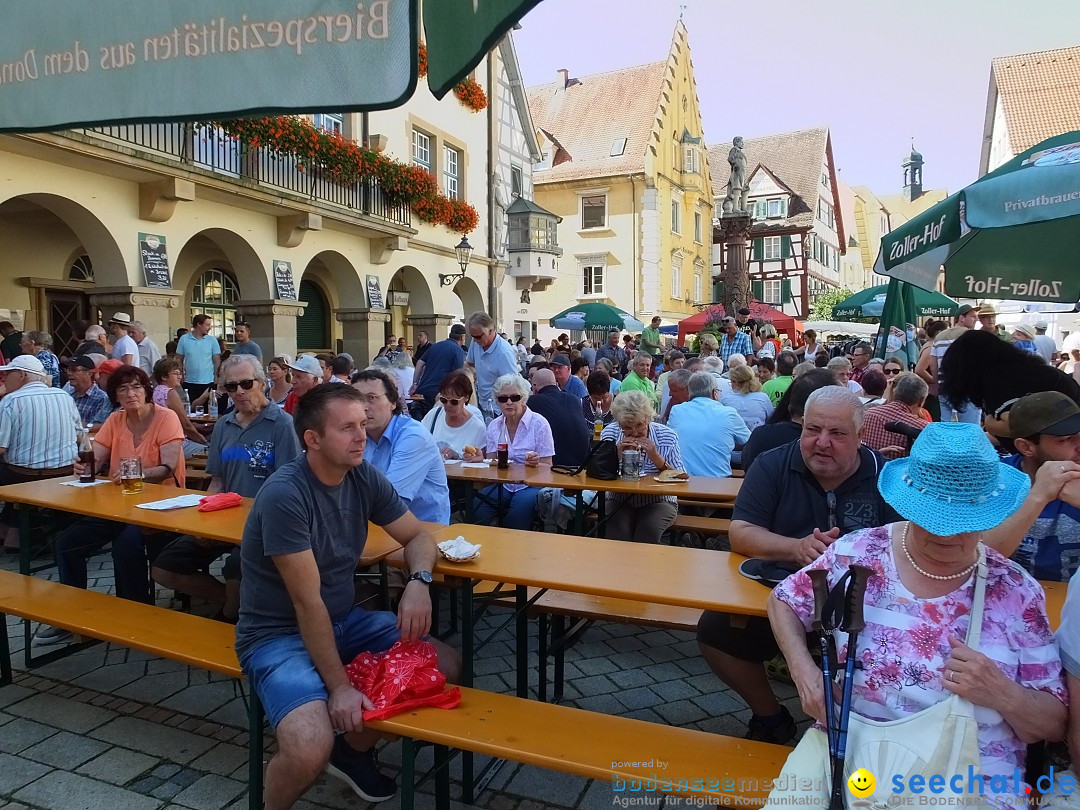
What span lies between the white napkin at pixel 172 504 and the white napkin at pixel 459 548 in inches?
65.5

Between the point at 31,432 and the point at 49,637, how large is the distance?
75.4 inches

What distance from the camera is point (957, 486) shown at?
188 cm

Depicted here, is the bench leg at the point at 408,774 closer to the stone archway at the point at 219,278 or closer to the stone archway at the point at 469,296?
the stone archway at the point at 219,278

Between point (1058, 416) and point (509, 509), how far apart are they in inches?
132

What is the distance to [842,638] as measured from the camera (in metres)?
1.98

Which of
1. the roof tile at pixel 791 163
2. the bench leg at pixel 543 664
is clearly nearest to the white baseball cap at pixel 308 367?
the bench leg at pixel 543 664

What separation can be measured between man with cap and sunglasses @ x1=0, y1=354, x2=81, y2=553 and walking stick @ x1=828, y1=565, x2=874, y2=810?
5569mm

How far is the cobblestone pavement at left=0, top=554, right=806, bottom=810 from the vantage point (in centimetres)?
278

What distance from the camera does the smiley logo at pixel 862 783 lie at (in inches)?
69.9

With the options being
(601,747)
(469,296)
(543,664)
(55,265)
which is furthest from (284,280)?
(601,747)

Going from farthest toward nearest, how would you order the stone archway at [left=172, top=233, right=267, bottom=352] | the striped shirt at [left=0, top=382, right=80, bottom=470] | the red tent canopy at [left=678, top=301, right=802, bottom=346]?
the red tent canopy at [left=678, top=301, right=802, bottom=346] → the stone archway at [left=172, top=233, right=267, bottom=352] → the striped shirt at [left=0, top=382, right=80, bottom=470]

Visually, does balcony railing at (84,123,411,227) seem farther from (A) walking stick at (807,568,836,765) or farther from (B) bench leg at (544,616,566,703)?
(A) walking stick at (807,568,836,765)

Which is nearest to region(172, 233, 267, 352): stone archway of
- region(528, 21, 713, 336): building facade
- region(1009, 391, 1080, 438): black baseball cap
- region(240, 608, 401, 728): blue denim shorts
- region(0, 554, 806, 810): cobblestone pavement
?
region(0, 554, 806, 810): cobblestone pavement

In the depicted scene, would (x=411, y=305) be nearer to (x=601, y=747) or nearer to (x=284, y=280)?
(x=284, y=280)
